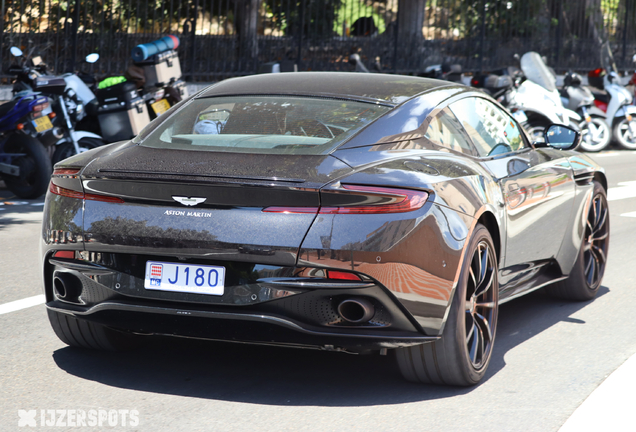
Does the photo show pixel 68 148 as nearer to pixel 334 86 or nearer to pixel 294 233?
pixel 334 86

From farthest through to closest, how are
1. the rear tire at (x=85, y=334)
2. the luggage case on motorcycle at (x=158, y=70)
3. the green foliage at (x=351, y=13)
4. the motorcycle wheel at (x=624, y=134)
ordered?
1. the green foliage at (x=351, y=13)
2. the motorcycle wheel at (x=624, y=134)
3. the luggage case on motorcycle at (x=158, y=70)
4. the rear tire at (x=85, y=334)

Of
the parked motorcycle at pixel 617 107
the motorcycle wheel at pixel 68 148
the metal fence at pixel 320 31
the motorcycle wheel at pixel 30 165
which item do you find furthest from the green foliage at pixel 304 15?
the motorcycle wheel at pixel 30 165

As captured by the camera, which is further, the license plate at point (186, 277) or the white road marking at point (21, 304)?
the white road marking at point (21, 304)

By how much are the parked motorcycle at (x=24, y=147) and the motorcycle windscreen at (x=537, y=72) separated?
374 inches

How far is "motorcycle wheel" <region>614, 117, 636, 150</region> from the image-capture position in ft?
57.6

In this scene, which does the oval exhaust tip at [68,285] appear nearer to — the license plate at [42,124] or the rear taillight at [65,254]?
the rear taillight at [65,254]

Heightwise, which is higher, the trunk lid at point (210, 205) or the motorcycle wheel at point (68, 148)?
the trunk lid at point (210, 205)

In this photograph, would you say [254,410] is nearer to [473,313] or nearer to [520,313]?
[473,313]

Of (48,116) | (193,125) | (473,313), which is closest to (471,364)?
(473,313)

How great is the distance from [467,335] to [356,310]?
0.68 meters

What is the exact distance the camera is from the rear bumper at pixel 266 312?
11.7 feet

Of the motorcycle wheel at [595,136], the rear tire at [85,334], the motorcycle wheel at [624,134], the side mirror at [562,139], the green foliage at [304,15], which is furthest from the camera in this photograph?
the green foliage at [304,15]

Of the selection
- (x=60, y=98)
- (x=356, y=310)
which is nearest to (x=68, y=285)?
(x=356, y=310)

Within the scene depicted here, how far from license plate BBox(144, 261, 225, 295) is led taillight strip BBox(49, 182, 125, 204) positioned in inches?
12.4
